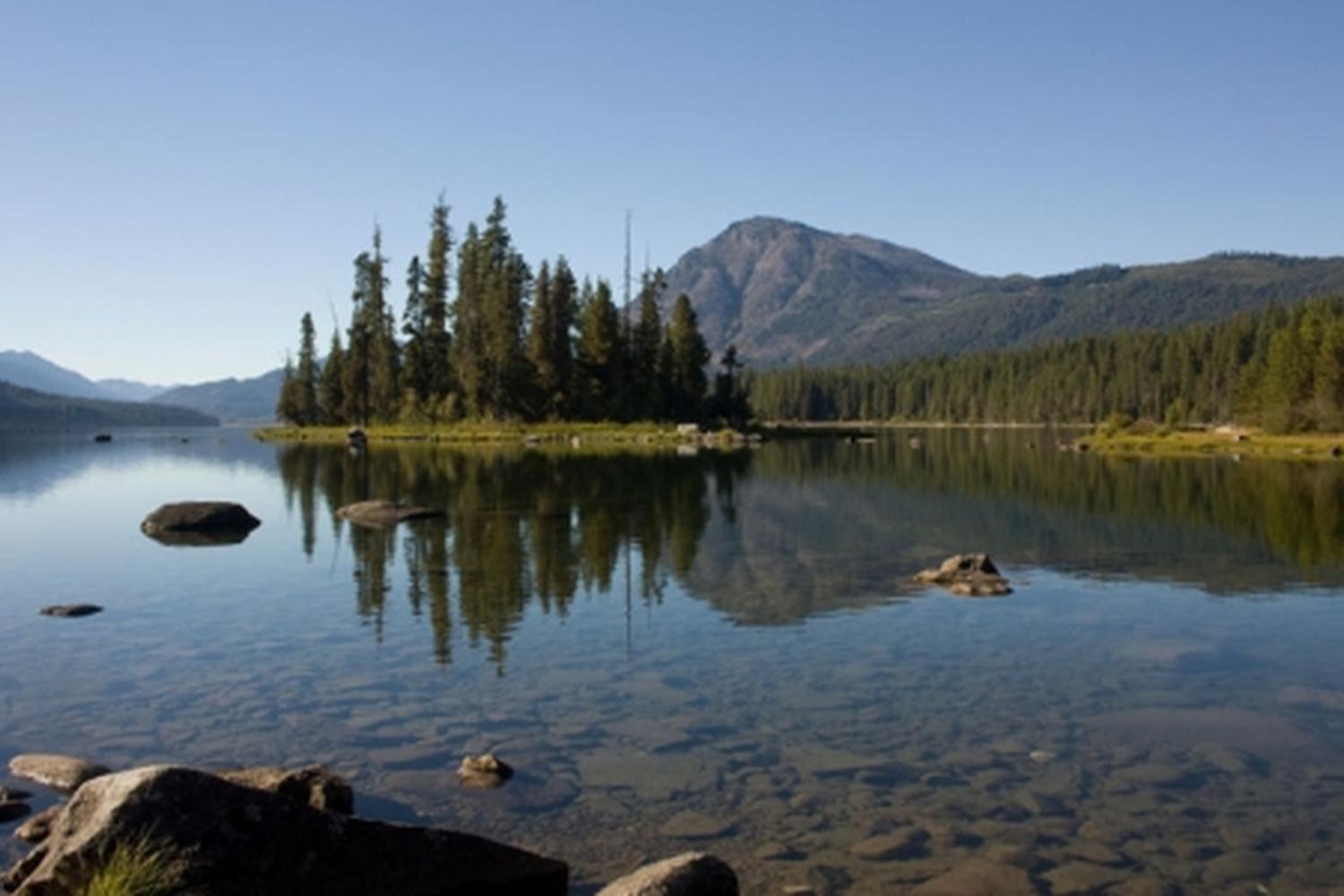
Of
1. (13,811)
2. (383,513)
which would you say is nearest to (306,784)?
(13,811)

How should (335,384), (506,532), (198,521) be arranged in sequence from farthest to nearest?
(335,384), (198,521), (506,532)

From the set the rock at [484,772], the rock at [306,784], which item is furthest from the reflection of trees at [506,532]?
the rock at [306,784]

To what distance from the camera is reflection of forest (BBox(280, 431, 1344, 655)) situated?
2877 centimetres

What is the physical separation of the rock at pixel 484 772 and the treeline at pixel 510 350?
382ft

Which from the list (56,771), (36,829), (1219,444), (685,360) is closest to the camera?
(36,829)

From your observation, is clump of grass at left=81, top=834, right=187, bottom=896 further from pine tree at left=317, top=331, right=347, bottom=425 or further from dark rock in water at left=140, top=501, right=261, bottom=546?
pine tree at left=317, top=331, right=347, bottom=425

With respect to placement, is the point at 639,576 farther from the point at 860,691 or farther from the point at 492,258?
the point at 492,258

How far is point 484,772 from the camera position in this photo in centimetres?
1404

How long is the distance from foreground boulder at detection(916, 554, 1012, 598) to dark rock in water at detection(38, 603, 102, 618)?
69.8 ft

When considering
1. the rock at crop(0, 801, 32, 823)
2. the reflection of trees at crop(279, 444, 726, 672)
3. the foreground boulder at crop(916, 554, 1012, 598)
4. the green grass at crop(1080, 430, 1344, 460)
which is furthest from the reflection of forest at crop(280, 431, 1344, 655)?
the green grass at crop(1080, 430, 1344, 460)

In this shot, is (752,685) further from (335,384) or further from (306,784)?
(335,384)

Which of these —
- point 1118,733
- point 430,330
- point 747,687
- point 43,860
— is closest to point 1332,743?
point 1118,733

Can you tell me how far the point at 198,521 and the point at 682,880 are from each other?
120 ft

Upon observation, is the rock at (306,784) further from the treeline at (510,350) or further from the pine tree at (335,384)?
the pine tree at (335,384)
